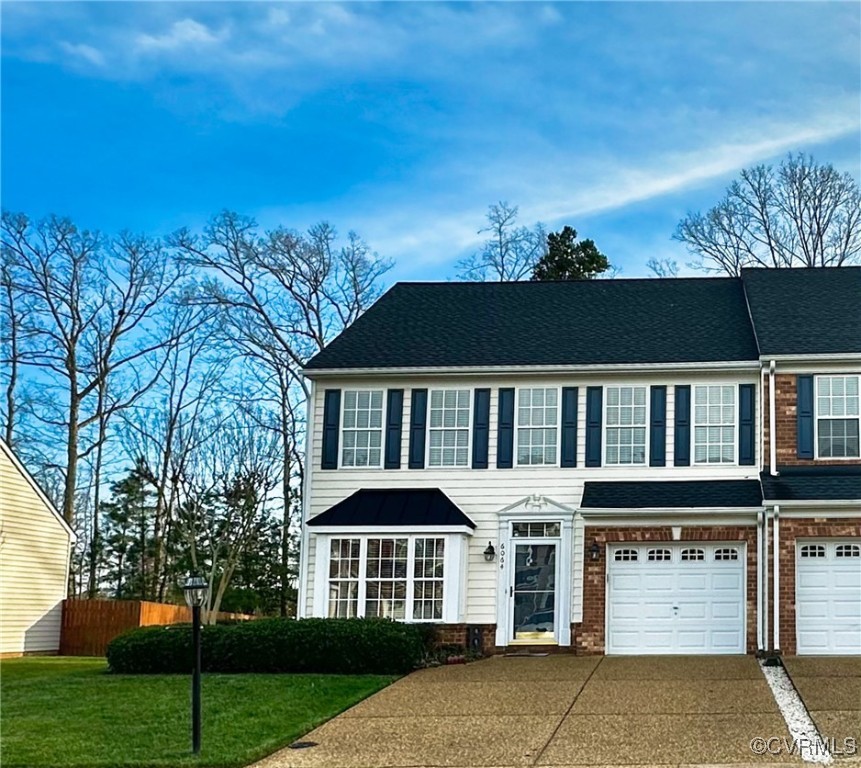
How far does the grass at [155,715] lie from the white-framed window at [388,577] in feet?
12.2

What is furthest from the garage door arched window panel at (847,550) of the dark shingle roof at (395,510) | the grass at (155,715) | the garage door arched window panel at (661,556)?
the grass at (155,715)

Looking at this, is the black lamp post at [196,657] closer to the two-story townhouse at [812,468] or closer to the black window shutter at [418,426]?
the black window shutter at [418,426]

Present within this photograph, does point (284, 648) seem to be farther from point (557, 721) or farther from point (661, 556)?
point (661, 556)

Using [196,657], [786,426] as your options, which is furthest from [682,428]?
[196,657]

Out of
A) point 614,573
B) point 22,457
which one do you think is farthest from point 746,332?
point 22,457

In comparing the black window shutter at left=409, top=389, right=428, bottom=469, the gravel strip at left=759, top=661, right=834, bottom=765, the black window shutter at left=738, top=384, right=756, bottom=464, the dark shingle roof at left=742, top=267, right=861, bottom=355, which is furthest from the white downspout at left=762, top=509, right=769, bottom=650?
the black window shutter at left=409, top=389, right=428, bottom=469

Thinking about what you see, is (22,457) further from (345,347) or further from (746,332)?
(746,332)

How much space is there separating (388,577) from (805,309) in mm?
9622

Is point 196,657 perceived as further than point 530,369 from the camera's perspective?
No

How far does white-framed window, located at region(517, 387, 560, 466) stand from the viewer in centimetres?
2331

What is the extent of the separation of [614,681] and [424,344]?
9.16 meters

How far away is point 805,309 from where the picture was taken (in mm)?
24391

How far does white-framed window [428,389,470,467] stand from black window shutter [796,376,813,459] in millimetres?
5655

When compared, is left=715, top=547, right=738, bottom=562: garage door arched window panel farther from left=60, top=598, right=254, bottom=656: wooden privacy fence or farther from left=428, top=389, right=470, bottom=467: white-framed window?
left=60, top=598, right=254, bottom=656: wooden privacy fence
